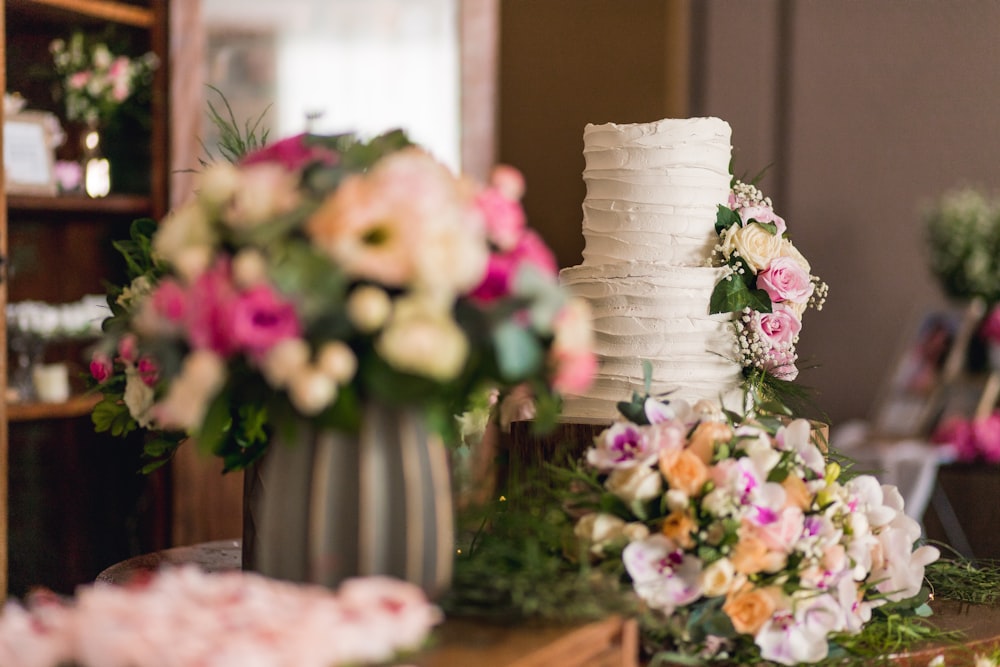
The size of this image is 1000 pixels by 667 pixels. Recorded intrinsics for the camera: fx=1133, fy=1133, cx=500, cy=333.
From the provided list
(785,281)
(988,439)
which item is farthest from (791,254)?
(988,439)

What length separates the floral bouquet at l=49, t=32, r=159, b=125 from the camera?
3.00 metres

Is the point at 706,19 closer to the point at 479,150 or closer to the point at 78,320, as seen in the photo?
the point at 479,150

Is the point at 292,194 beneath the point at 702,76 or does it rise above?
beneath

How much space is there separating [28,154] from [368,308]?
2361 mm

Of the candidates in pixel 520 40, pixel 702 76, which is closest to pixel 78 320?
pixel 520 40

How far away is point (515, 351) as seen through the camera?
→ 2.80ft

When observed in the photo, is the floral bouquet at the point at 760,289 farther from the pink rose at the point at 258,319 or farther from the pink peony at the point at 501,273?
the pink rose at the point at 258,319

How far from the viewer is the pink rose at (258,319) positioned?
81 cm

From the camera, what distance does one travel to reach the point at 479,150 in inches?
154

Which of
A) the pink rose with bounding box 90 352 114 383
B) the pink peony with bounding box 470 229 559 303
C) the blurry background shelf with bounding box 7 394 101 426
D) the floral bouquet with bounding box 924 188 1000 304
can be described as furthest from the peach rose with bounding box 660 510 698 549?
the floral bouquet with bounding box 924 188 1000 304

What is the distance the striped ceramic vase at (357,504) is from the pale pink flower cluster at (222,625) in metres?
0.02

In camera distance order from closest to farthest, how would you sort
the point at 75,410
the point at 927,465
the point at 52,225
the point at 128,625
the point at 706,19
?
the point at 128,625 → the point at 75,410 → the point at 52,225 → the point at 927,465 → the point at 706,19

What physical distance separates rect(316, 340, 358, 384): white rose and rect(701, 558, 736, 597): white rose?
0.41 m

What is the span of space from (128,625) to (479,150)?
127 inches
